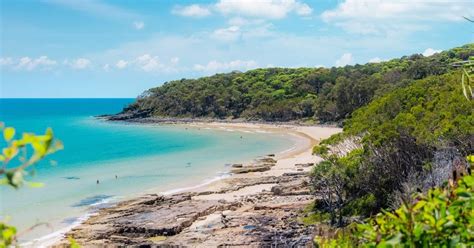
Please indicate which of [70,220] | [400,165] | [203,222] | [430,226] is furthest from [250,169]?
[430,226]

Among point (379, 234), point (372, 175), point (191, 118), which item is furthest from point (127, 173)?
point (191, 118)

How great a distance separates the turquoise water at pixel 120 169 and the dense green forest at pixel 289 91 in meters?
12.3

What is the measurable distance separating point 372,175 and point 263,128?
179ft

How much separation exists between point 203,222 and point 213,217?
787mm

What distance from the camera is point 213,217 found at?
2108 centimetres

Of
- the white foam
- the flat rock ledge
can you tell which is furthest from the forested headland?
the white foam

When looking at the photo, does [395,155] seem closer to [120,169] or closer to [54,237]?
[54,237]

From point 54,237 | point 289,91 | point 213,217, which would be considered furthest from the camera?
point 289,91

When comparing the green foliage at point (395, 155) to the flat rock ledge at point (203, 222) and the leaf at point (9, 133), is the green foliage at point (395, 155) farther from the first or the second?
the leaf at point (9, 133)

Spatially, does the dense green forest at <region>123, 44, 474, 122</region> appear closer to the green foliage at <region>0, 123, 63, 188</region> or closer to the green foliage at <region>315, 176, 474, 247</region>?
the green foliage at <region>315, 176, 474, 247</region>

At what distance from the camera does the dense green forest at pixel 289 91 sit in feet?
218

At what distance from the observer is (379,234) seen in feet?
7.99

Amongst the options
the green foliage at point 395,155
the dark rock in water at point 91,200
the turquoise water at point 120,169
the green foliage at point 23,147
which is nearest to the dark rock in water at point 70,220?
the turquoise water at point 120,169

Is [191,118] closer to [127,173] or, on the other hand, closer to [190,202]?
[127,173]
